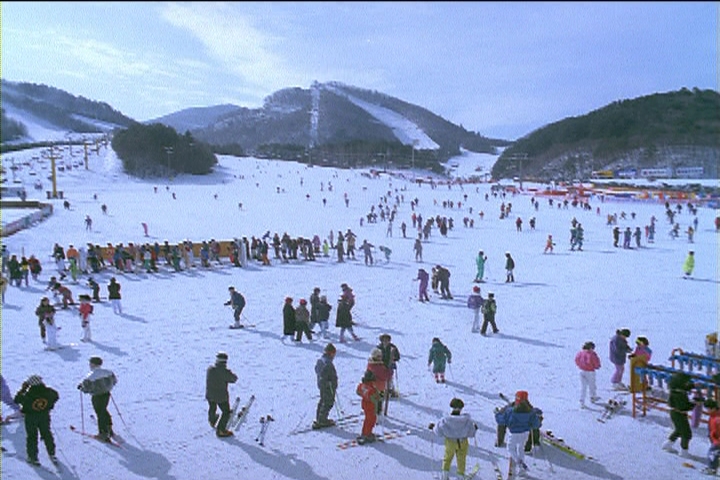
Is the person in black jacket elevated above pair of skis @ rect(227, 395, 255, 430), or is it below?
above

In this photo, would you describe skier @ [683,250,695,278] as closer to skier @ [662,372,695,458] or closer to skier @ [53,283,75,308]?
skier @ [662,372,695,458]

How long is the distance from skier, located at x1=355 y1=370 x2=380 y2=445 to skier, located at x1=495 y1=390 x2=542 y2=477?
4.70 feet

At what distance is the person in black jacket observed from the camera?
223 inches

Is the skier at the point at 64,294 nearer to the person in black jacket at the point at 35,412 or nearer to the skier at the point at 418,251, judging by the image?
the person in black jacket at the point at 35,412

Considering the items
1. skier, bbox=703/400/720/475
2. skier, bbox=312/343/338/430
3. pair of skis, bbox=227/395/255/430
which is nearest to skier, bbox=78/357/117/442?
pair of skis, bbox=227/395/255/430

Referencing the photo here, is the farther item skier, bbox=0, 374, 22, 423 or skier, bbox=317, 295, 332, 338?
skier, bbox=317, 295, 332, 338

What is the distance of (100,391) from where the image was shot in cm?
613

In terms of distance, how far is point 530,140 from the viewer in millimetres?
151000

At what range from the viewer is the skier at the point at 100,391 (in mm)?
6109

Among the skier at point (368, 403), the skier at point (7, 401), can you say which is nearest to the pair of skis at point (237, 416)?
the skier at point (368, 403)

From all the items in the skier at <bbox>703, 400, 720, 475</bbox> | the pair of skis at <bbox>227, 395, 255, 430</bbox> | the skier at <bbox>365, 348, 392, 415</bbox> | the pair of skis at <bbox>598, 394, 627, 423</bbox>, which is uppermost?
the skier at <bbox>365, 348, 392, 415</bbox>

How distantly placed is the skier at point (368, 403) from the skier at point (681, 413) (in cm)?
334

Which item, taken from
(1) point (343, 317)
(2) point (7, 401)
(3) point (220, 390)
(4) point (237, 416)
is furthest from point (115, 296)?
(3) point (220, 390)

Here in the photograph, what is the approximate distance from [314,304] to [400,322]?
2232 mm
